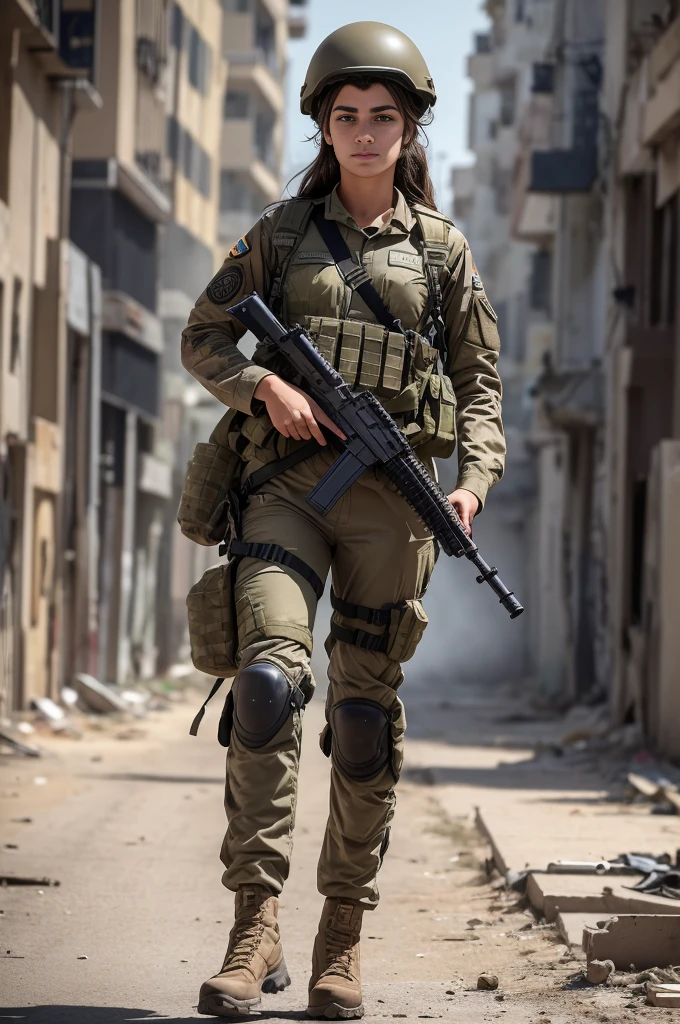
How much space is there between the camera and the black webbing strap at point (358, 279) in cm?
446

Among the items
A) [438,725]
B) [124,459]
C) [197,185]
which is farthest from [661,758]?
[197,185]

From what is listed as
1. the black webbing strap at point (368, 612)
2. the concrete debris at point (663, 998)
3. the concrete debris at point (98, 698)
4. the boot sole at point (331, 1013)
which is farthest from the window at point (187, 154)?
the boot sole at point (331, 1013)

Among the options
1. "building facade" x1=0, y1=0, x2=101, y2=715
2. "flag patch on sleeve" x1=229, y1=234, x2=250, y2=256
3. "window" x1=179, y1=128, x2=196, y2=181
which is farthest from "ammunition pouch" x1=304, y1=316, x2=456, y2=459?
"window" x1=179, y1=128, x2=196, y2=181

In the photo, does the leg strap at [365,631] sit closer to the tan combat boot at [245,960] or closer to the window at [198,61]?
the tan combat boot at [245,960]

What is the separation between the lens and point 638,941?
4828mm

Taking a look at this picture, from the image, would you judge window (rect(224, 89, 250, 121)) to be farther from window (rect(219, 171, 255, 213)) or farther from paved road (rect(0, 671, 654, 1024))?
paved road (rect(0, 671, 654, 1024))

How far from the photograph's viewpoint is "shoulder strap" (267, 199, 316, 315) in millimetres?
4543

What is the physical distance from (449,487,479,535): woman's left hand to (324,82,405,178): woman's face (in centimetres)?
84

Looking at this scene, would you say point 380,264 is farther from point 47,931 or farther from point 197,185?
point 197,185

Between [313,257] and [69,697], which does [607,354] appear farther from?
[313,257]

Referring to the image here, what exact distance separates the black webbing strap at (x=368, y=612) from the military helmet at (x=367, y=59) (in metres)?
1.29

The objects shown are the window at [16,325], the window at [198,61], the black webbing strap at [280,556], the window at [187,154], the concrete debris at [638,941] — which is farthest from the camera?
the window at [198,61]

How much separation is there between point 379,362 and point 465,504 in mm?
407

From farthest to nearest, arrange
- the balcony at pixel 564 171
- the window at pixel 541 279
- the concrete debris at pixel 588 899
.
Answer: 1. the window at pixel 541 279
2. the balcony at pixel 564 171
3. the concrete debris at pixel 588 899
